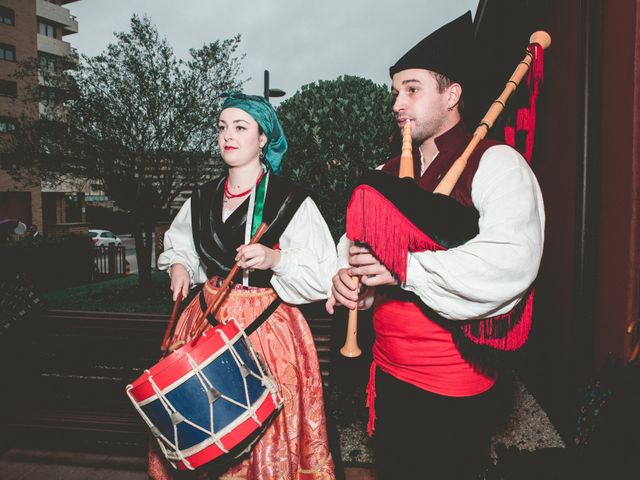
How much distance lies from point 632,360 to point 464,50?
1228 mm

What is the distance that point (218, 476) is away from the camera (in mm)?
1927

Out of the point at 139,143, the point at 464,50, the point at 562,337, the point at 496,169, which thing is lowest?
the point at 562,337

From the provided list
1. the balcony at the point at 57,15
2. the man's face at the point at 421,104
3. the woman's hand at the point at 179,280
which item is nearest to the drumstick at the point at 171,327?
the woman's hand at the point at 179,280

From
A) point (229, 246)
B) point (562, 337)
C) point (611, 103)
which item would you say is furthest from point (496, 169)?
point (562, 337)

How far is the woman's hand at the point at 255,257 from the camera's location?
1.79 meters

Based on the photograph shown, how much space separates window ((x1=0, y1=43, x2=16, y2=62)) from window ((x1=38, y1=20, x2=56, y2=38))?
22.8 feet

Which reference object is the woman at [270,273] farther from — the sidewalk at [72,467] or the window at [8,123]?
the window at [8,123]

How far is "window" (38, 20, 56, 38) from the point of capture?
115 ft

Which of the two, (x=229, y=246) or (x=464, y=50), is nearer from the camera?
(x=464, y=50)

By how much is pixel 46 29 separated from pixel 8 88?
34.9 ft

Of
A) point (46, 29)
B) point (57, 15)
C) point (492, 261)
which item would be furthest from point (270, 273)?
point (46, 29)

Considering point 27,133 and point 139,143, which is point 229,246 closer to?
point 139,143

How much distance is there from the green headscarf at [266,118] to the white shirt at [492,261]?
3.94ft

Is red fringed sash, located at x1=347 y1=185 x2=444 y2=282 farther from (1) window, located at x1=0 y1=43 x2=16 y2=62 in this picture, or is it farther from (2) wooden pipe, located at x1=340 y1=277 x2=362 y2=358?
(1) window, located at x1=0 y1=43 x2=16 y2=62
